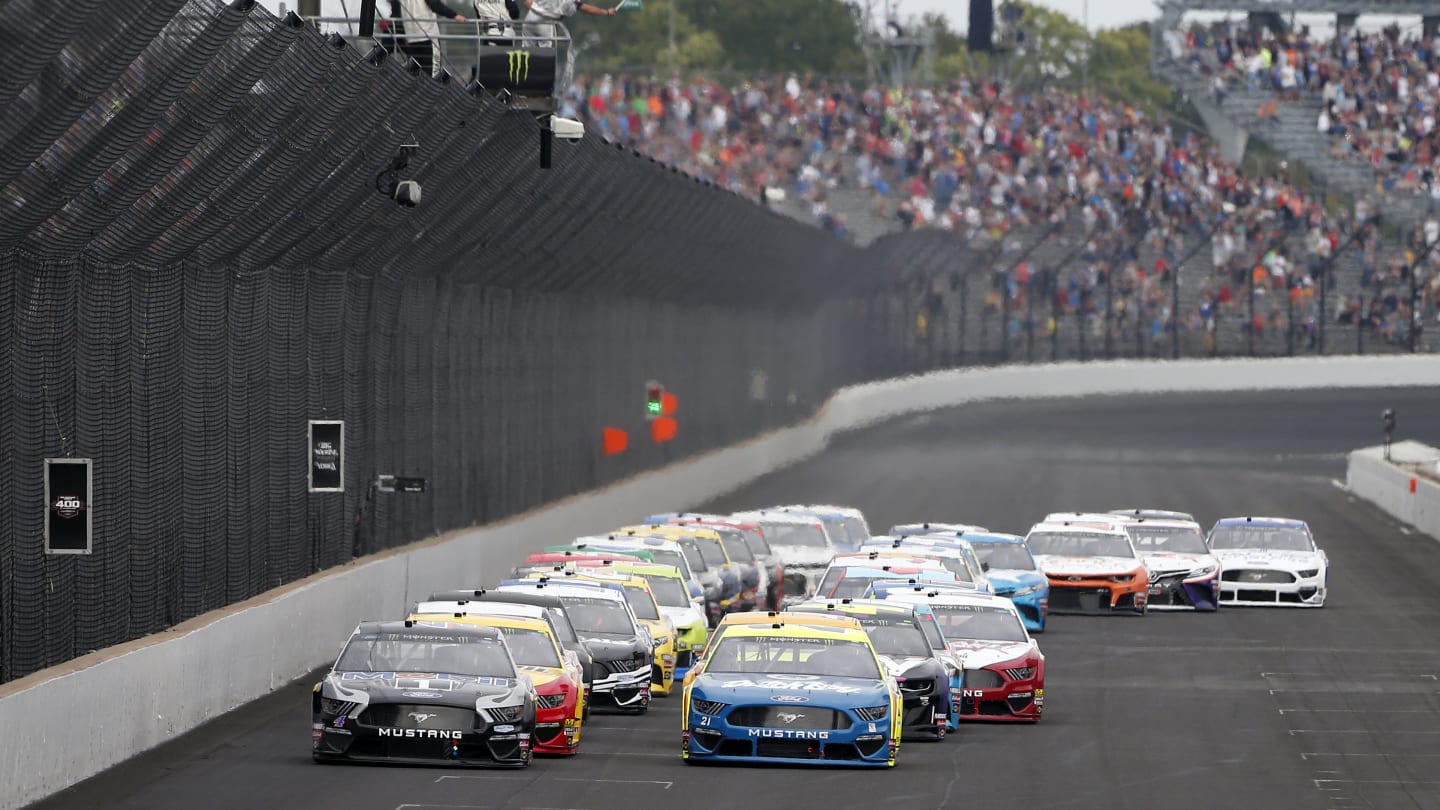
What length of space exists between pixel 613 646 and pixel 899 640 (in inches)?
102

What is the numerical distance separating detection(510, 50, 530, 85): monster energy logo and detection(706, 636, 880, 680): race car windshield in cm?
1198

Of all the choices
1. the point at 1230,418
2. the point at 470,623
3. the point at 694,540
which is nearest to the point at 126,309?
the point at 470,623

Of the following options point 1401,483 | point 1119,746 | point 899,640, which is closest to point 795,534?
point 899,640

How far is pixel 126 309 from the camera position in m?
20.9

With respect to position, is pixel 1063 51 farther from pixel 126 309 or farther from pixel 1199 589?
pixel 126 309

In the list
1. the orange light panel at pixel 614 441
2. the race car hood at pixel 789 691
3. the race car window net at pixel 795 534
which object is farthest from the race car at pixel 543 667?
the orange light panel at pixel 614 441

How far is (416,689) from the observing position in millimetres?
17844

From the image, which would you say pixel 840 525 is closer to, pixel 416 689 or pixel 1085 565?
pixel 1085 565

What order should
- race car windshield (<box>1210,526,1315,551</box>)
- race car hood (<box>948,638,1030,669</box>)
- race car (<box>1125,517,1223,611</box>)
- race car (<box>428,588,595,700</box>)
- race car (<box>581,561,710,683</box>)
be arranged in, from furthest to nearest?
race car windshield (<box>1210,526,1315,551</box>) < race car (<box>1125,517,1223,611</box>) < race car (<box>581,561,710,683</box>) < race car hood (<box>948,638,1030,669</box>) < race car (<box>428,588,595,700</box>)

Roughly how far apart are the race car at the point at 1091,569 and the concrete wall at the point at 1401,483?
13.4m

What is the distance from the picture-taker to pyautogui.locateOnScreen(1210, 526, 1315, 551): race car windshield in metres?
35.9

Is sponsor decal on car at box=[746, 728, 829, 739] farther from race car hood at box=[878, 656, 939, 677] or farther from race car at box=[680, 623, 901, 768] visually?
race car hood at box=[878, 656, 939, 677]

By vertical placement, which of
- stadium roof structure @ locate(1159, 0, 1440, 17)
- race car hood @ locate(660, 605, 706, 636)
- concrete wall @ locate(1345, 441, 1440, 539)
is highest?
stadium roof structure @ locate(1159, 0, 1440, 17)

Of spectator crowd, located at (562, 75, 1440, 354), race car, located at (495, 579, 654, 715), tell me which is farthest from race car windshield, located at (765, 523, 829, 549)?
spectator crowd, located at (562, 75, 1440, 354)
